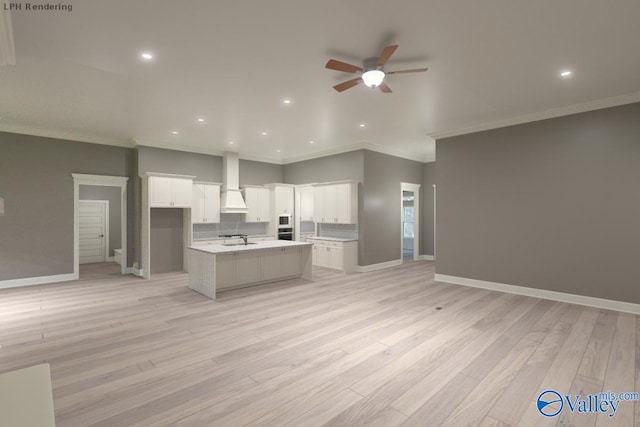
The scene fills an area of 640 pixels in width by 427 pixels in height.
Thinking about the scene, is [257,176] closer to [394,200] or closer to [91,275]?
[394,200]

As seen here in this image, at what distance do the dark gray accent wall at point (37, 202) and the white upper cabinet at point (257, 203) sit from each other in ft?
11.1

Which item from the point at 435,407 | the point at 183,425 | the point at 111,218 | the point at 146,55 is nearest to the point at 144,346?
the point at 183,425

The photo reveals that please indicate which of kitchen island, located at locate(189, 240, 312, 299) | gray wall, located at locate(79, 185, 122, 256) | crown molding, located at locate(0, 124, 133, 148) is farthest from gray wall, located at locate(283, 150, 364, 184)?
gray wall, located at locate(79, 185, 122, 256)

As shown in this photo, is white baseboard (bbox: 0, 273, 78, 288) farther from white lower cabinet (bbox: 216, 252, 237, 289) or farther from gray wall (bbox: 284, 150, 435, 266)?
gray wall (bbox: 284, 150, 435, 266)

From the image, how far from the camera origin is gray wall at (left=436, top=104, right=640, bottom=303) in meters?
4.36

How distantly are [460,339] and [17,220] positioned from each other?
25.3ft

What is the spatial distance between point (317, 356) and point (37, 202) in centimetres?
642

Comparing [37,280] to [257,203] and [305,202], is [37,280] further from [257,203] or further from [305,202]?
[305,202]

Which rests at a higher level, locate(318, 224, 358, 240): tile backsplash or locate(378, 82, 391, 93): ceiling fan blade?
locate(378, 82, 391, 93): ceiling fan blade

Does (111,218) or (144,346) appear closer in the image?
(144,346)

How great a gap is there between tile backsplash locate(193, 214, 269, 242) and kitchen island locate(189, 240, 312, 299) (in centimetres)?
217

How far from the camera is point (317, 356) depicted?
299 centimetres

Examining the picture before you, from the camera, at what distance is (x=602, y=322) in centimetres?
387

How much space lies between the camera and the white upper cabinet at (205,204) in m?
7.33
